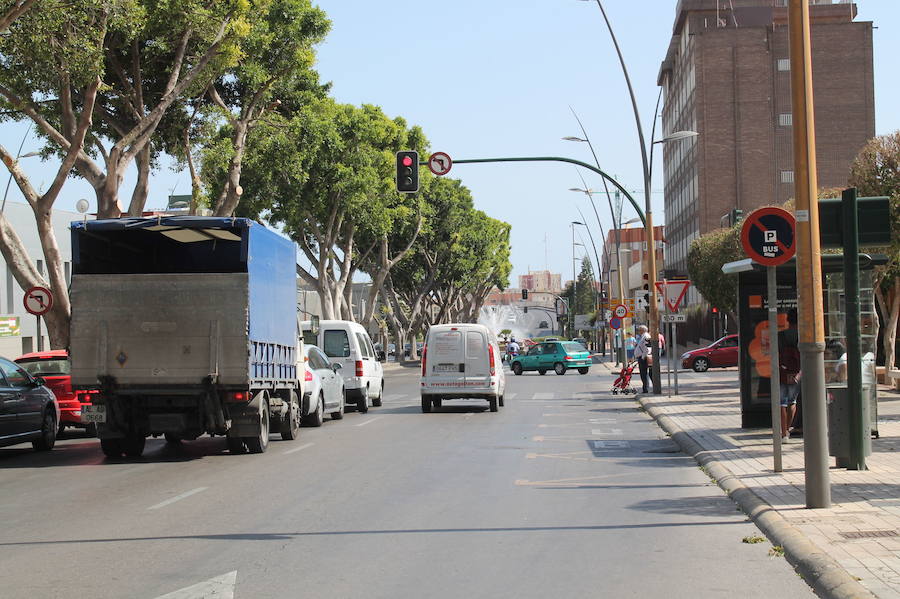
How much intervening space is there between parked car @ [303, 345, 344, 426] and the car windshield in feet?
14.5

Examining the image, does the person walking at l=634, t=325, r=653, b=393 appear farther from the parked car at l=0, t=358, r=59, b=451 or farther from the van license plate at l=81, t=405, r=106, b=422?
the van license plate at l=81, t=405, r=106, b=422

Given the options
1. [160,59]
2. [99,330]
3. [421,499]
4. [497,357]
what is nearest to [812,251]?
[421,499]

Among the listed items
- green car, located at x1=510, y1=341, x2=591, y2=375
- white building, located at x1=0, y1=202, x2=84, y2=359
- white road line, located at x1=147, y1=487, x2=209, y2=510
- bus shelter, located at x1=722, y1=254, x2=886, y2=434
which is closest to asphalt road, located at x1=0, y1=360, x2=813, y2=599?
white road line, located at x1=147, y1=487, x2=209, y2=510

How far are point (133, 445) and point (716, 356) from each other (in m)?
38.3

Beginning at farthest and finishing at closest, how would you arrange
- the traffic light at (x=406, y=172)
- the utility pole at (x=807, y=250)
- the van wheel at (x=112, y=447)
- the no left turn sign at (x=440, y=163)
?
1. the no left turn sign at (x=440, y=163)
2. the traffic light at (x=406, y=172)
3. the van wheel at (x=112, y=447)
4. the utility pole at (x=807, y=250)

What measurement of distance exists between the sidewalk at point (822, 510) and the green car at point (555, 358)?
3304 cm

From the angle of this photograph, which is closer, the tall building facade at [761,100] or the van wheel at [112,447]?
the van wheel at [112,447]

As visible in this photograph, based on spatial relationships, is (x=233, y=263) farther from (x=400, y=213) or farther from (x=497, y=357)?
(x=400, y=213)

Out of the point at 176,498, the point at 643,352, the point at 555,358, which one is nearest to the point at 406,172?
the point at 643,352

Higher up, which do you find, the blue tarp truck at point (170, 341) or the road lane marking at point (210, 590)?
the blue tarp truck at point (170, 341)

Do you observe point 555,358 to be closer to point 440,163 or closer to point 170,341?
point 440,163

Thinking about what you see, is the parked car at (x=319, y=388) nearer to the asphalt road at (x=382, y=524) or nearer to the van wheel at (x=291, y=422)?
the van wheel at (x=291, y=422)

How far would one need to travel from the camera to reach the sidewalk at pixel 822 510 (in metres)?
6.92

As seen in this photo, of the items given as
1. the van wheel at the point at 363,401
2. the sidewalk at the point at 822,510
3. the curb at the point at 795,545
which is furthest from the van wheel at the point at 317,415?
the curb at the point at 795,545
